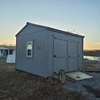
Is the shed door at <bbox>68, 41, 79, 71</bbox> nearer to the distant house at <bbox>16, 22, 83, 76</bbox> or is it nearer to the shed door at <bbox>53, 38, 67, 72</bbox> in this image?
the distant house at <bbox>16, 22, 83, 76</bbox>

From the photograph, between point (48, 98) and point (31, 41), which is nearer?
point (48, 98)

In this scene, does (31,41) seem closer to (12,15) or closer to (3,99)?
(12,15)

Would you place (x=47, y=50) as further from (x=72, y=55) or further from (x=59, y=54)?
(x=72, y=55)

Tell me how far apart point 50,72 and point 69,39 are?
2.84 meters

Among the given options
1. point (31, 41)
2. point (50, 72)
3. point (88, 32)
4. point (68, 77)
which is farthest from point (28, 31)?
point (88, 32)

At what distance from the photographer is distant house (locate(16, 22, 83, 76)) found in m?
8.82

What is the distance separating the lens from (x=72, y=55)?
1044 centimetres

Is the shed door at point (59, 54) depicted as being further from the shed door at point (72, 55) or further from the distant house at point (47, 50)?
the shed door at point (72, 55)

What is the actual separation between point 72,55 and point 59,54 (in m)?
1.48

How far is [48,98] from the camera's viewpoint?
5.36 m

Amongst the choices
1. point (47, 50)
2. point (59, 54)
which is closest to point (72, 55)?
point (59, 54)

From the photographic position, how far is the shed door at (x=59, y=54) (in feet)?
29.8

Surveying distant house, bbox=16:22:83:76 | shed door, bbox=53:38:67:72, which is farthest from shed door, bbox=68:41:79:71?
shed door, bbox=53:38:67:72

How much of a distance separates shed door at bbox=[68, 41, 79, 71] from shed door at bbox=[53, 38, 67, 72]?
55 cm
